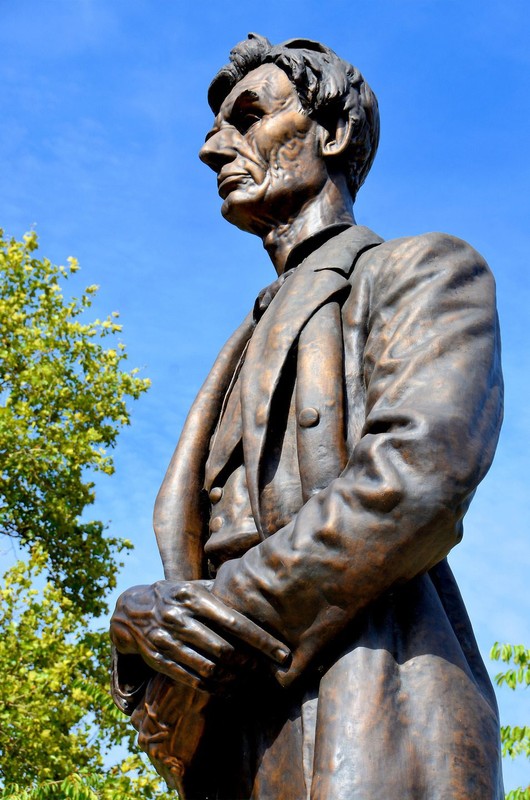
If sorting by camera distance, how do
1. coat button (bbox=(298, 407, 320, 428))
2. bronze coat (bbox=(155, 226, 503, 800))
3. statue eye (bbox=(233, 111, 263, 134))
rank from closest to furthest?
bronze coat (bbox=(155, 226, 503, 800)) → coat button (bbox=(298, 407, 320, 428)) → statue eye (bbox=(233, 111, 263, 134))

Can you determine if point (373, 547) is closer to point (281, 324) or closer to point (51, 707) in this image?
point (281, 324)

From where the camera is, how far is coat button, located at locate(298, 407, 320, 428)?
3326 mm

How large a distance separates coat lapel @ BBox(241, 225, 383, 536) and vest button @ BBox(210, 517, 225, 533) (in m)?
0.19

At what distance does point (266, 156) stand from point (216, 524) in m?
1.35

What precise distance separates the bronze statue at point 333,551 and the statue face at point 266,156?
0.75ft

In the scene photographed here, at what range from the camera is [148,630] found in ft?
10.3

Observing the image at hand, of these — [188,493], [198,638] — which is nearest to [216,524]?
[188,493]

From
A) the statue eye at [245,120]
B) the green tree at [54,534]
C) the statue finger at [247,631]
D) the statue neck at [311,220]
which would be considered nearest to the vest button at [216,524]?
the statue finger at [247,631]

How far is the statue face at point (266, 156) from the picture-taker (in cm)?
414

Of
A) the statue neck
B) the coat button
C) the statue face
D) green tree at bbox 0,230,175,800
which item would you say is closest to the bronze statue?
the coat button

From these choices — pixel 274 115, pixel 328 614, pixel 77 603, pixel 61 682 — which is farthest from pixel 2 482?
pixel 328 614

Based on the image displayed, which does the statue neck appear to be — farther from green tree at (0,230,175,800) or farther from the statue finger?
green tree at (0,230,175,800)

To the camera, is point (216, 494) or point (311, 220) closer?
point (216, 494)

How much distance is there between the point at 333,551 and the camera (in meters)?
2.93
